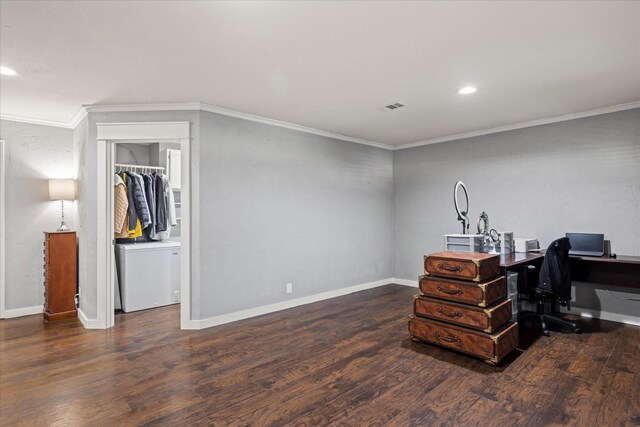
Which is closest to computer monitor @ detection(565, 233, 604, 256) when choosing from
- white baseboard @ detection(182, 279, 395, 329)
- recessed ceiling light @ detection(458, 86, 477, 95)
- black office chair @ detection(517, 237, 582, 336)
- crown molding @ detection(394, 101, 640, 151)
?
black office chair @ detection(517, 237, 582, 336)

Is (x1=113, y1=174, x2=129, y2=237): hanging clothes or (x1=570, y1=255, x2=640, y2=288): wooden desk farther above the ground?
(x1=113, y1=174, x2=129, y2=237): hanging clothes

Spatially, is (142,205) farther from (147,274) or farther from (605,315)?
(605,315)

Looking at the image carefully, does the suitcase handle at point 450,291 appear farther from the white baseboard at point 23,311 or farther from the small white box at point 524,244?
the white baseboard at point 23,311

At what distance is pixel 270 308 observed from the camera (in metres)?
4.31

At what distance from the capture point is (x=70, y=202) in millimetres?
4555

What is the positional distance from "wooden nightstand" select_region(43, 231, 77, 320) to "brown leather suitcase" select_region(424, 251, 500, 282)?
409 cm

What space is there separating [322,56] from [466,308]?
2328 millimetres

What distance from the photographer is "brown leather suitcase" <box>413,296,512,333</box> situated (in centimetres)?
275

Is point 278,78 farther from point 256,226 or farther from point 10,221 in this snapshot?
point 10,221

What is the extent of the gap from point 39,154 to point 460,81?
16.3 ft

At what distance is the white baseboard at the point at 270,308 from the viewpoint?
3.72 m

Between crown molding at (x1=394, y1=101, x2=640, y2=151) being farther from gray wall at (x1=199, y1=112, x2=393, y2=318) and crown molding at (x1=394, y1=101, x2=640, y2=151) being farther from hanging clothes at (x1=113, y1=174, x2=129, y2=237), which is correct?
hanging clothes at (x1=113, y1=174, x2=129, y2=237)

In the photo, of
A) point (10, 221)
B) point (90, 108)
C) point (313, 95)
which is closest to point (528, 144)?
point (313, 95)

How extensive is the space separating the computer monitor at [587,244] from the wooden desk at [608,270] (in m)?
0.10
